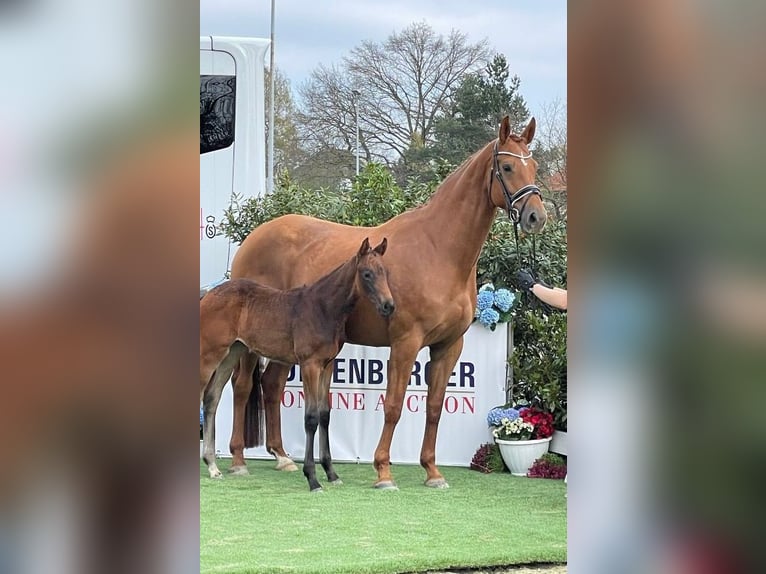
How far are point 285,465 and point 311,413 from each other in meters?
0.83

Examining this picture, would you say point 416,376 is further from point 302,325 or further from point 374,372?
point 302,325

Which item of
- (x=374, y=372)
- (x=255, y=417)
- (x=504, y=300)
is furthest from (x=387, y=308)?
(x=255, y=417)

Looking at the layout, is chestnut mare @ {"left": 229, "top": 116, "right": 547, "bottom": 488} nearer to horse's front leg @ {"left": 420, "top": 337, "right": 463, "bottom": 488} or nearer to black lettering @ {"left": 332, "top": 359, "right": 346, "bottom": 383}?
horse's front leg @ {"left": 420, "top": 337, "right": 463, "bottom": 488}

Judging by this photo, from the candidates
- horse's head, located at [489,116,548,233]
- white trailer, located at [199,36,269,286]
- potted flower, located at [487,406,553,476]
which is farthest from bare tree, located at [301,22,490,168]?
horse's head, located at [489,116,548,233]

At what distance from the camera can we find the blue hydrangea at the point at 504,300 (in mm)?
6082

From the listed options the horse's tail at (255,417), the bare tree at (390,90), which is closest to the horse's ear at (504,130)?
the horse's tail at (255,417)

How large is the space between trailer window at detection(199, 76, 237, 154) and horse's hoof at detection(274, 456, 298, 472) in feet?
10.7

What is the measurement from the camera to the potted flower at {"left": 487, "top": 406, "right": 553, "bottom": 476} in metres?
5.71

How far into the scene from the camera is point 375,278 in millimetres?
4961

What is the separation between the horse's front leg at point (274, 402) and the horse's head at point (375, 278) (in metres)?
1.17
